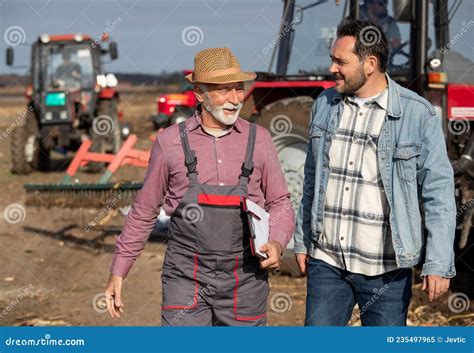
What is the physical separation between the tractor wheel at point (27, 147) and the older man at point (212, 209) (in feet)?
34.8

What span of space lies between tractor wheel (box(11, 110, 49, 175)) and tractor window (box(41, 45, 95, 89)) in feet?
3.05

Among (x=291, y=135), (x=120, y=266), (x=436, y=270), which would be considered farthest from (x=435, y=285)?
(x=291, y=135)

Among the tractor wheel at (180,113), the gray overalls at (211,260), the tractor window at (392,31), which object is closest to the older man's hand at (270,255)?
the gray overalls at (211,260)

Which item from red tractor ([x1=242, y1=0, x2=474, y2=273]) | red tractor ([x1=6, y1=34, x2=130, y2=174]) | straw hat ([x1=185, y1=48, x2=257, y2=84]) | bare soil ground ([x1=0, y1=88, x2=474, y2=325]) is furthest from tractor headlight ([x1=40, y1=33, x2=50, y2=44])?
straw hat ([x1=185, y1=48, x2=257, y2=84])

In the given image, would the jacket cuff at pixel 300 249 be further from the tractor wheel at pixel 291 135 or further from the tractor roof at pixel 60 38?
the tractor roof at pixel 60 38

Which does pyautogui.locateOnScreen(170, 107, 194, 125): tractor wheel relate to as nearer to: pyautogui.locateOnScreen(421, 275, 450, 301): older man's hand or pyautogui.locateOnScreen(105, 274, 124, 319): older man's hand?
pyautogui.locateOnScreen(105, 274, 124, 319): older man's hand

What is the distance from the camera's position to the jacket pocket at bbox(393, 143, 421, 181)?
132 inches

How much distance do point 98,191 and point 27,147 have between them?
505cm

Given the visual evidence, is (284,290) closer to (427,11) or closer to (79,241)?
(427,11)

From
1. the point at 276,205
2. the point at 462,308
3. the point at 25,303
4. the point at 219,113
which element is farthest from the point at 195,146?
the point at 25,303

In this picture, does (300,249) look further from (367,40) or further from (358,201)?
(367,40)

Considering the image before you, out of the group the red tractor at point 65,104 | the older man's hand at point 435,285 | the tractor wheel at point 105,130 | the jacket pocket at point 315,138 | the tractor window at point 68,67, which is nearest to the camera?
the older man's hand at point 435,285

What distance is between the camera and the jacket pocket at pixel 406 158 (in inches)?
132

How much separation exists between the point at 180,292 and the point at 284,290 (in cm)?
341
